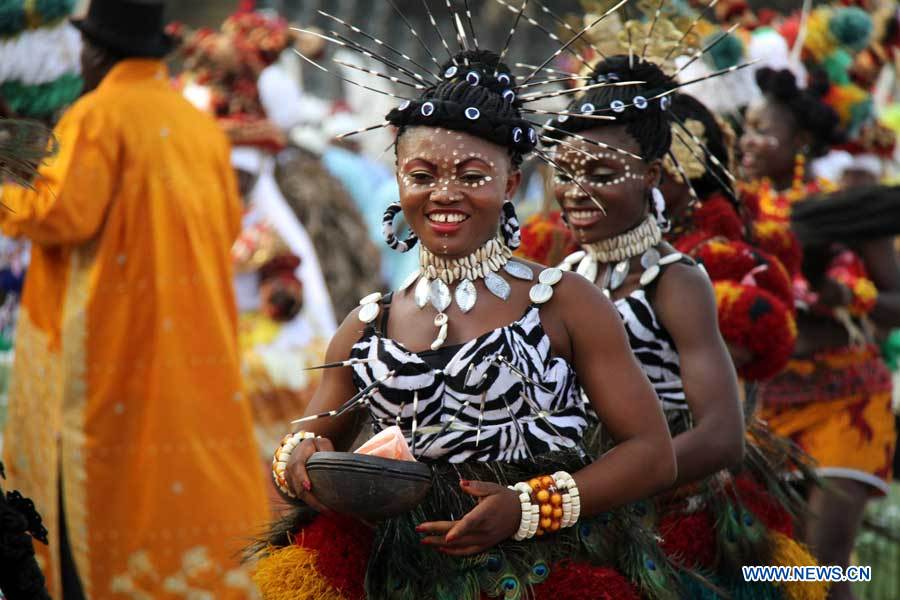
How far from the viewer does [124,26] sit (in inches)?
225

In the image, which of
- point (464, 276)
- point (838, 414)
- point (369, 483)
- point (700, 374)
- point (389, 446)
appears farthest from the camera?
point (838, 414)

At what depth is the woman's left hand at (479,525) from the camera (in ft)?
9.16

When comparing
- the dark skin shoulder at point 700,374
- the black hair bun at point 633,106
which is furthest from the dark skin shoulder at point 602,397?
the black hair bun at point 633,106

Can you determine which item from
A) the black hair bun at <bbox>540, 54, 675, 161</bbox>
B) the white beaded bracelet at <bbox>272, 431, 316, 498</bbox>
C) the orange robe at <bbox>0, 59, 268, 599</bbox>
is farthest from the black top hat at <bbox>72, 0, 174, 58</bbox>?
the white beaded bracelet at <bbox>272, 431, 316, 498</bbox>

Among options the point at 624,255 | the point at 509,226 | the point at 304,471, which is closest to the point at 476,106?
the point at 509,226

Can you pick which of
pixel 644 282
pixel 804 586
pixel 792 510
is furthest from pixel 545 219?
pixel 804 586

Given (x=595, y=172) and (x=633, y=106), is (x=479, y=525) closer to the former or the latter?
(x=595, y=172)

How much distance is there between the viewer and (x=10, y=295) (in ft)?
21.5

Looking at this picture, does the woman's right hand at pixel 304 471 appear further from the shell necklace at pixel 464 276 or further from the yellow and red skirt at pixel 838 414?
the yellow and red skirt at pixel 838 414

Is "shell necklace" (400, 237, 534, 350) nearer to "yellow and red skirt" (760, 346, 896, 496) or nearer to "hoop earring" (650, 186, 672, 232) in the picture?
"hoop earring" (650, 186, 672, 232)

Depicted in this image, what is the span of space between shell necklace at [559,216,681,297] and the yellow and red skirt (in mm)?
2039

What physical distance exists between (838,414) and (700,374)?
8.01ft

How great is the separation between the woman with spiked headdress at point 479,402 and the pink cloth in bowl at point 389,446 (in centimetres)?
1

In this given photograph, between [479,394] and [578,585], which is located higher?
[479,394]
